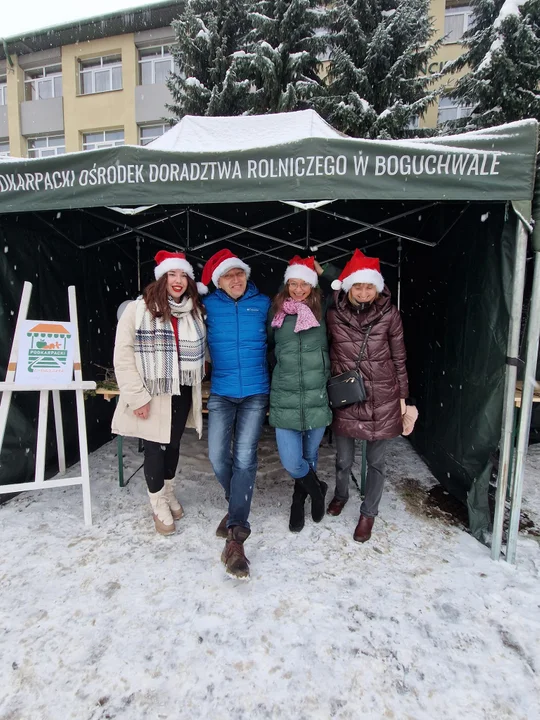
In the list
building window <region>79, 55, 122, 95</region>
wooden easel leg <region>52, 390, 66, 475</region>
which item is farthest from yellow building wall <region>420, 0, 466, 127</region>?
wooden easel leg <region>52, 390, 66, 475</region>

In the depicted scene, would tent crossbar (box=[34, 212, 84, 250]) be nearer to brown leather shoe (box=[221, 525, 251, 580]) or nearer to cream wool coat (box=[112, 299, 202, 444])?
cream wool coat (box=[112, 299, 202, 444])

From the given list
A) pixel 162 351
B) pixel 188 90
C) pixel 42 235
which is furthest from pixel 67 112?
pixel 162 351

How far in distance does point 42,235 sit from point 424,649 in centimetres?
416

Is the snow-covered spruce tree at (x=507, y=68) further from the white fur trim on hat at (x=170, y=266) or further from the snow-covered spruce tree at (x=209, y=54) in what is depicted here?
the white fur trim on hat at (x=170, y=266)

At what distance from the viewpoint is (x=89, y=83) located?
16406mm

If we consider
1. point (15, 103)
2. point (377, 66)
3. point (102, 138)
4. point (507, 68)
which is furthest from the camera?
point (15, 103)

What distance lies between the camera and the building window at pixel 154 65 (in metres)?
15.5

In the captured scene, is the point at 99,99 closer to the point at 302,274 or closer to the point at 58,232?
the point at 58,232

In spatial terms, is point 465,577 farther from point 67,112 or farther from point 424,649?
point 67,112

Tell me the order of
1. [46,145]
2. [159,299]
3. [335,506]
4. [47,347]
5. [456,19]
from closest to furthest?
[159,299], [47,347], [335,506], [456,19], [46,145]

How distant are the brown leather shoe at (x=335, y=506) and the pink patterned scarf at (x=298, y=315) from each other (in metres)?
1.44

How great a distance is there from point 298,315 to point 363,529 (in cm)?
156

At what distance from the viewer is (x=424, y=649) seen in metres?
2.02

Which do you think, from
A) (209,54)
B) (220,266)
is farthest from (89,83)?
(220,266)
